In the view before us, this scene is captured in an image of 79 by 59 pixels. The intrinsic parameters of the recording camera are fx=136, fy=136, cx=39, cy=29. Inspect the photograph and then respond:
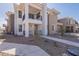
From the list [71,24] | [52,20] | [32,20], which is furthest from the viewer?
[52,20]

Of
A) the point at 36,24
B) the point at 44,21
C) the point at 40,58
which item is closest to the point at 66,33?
the point at 44,21

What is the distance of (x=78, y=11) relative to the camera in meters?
4.71

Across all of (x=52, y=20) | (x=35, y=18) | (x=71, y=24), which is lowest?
(x=71, y=24)

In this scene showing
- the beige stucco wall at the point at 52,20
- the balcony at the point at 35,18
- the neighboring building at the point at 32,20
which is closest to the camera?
the neighboring building at the point at 32,20

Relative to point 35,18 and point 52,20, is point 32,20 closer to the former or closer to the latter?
point 35,18

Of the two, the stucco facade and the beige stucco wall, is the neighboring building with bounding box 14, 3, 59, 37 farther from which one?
the beige stucco wall

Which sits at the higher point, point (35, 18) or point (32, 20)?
point (35, 18)

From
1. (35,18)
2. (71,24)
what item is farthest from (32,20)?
(71,24)

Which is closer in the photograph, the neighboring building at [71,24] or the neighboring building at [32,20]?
the neighboring building at [71,24]

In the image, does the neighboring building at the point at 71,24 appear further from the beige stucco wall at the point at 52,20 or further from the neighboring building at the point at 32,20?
the beige stucco wall at the point at 52,20

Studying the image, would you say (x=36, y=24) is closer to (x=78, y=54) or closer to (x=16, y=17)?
(x=16, y=17)

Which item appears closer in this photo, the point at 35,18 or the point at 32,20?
the point at 32,20

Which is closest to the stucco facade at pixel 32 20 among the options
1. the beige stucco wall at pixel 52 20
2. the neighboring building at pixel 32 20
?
the neighboring building at pixel 32 20

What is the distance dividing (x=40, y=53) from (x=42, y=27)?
5166 millimetres
